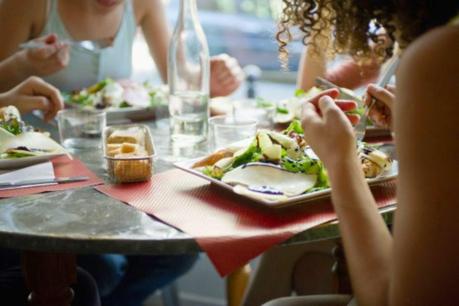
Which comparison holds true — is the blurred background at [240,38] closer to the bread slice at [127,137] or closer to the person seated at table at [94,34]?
the person seated at table at [94,34]

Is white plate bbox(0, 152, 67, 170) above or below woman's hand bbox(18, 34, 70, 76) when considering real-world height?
below

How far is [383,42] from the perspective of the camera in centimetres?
150

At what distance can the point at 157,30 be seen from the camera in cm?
235

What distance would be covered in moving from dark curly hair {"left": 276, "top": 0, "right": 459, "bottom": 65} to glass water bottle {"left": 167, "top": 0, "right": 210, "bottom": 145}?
0.87ft

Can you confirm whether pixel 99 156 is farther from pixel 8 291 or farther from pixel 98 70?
pixel 98 70

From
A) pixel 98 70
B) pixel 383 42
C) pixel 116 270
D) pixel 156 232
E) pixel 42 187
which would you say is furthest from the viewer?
pixel 98 70

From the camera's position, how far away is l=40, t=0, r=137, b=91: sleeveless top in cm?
→ 210

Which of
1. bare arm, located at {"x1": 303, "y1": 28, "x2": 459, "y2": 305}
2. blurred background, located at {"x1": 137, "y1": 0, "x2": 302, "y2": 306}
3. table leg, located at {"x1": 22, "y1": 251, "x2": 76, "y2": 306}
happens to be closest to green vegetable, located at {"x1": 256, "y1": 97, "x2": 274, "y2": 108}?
table leg, located at {"x1": 22, "y1": 251, "x2": 76, "y2": 306}

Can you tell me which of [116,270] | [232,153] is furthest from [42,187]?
[116,270]

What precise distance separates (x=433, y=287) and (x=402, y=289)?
39 mm

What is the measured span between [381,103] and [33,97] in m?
0.81

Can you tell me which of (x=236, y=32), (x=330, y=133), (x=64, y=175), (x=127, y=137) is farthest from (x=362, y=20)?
(x=236, y=32)

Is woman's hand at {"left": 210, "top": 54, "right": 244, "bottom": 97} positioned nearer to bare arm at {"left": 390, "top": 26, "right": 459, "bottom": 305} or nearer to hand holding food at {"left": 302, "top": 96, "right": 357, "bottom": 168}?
hand holding food at {"left": 302, "top": 96, "right": 357, "bottom": 168}

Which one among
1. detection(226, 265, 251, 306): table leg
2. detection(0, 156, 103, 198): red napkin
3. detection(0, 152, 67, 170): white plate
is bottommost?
detection(226, 265, 251, 306): table leg
